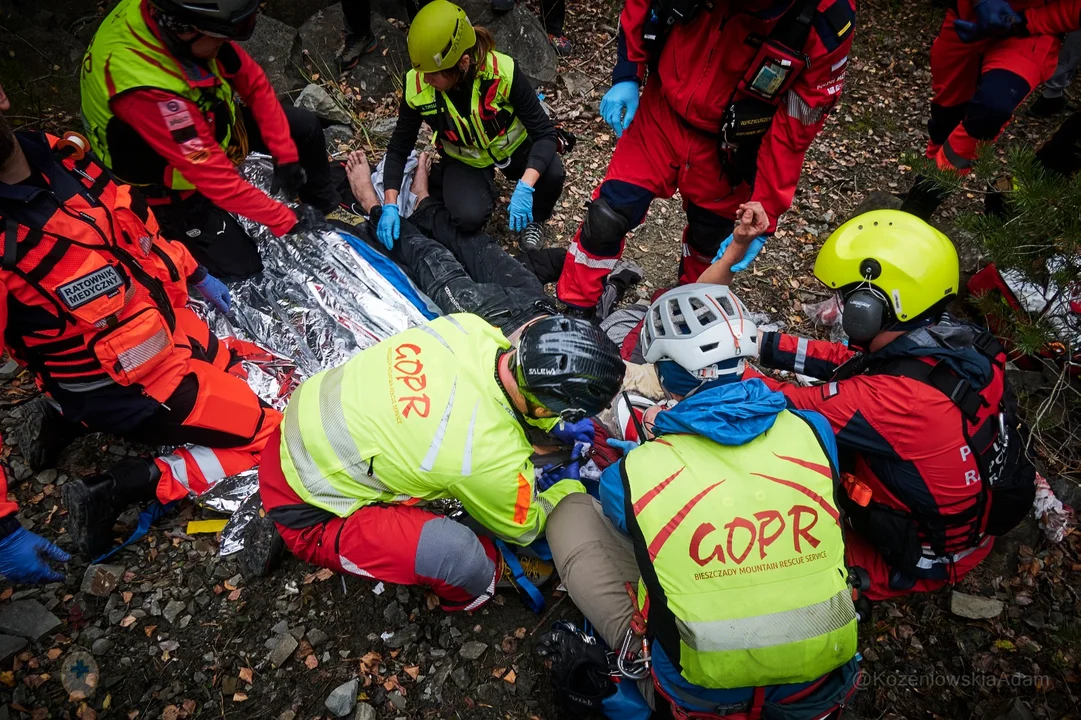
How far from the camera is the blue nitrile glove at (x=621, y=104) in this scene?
3531 millimetres

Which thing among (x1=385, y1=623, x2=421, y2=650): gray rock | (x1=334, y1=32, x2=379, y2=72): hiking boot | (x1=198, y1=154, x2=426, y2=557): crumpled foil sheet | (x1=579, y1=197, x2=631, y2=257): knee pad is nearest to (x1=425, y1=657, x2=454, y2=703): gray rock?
(x1=385, y1=623, x2=421, y2=650): gray rock

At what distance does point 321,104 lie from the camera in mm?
5391

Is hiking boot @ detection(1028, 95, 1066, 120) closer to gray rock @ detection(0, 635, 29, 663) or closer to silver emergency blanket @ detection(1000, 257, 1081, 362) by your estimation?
silver emergency blanket @ detection(1000, 257, 1081, 362)

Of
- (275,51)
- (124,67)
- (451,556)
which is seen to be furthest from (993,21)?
(275,51)

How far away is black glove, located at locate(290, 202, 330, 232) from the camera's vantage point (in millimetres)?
4309

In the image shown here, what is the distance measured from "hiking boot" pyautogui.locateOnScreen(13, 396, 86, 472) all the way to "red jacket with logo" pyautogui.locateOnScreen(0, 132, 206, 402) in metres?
0.57

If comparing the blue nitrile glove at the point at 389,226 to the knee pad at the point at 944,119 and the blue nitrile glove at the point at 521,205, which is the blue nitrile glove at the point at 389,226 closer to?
the blue nitrile glove at the point at 521,205

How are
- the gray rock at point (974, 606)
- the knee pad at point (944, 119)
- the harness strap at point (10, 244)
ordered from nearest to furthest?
the harness strap at point (10, 244)
the gray rock at point (974, 606)
the knee pad at point (944, 119)

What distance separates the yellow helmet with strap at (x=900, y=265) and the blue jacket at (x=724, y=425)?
0.78 m

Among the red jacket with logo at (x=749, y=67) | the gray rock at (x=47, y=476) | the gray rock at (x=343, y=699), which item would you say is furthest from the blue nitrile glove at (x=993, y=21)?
the gray rock at (x=47, y=476)

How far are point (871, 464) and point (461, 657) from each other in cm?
210

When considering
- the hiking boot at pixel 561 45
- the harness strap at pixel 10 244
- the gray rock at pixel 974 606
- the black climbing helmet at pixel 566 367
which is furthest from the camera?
the hiking boot at pixel 561 45

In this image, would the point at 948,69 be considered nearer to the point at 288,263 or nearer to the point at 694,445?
the point at 694,445

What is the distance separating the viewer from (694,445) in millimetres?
2107
